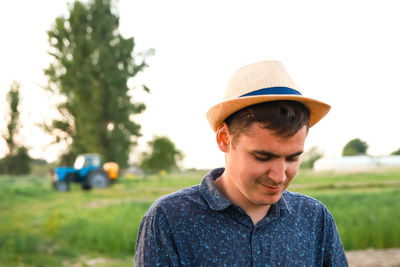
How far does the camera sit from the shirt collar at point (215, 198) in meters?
1.50

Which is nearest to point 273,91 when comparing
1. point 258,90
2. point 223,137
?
point 258,90

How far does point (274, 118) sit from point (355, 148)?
2812 cm

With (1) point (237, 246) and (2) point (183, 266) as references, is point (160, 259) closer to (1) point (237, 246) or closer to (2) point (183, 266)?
(2) point (183, 266)

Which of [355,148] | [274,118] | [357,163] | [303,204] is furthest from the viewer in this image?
[355,148]

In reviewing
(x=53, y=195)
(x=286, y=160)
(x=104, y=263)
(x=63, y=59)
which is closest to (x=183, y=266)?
(x=286, y=160)

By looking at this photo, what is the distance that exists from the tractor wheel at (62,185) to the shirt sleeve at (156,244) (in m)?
14.0

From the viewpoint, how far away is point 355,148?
2789 centimetres

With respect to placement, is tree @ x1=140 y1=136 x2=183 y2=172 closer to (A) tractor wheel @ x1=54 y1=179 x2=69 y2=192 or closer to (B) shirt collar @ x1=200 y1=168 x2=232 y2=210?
(A) tractor wheel @ x1=54 y1=179 x2=69 y2=192

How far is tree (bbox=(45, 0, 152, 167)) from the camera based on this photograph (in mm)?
23016

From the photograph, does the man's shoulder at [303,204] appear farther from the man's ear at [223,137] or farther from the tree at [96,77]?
the tree at [96,77]

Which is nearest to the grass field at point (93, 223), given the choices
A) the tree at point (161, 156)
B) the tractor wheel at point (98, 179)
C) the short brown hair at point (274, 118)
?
the tractor wheel at point (98, 179)

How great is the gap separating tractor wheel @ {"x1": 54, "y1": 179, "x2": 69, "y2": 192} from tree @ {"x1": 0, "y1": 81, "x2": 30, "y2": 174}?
14366 millimetres

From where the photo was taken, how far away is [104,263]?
6699mm

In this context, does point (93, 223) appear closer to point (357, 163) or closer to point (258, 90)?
point (258, 90)
